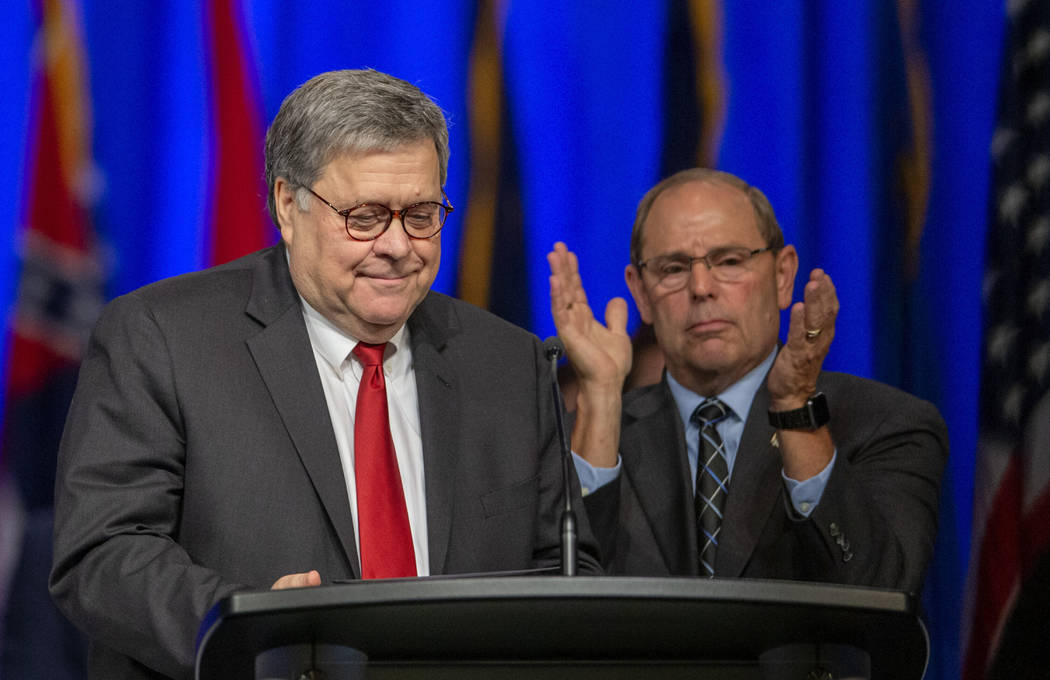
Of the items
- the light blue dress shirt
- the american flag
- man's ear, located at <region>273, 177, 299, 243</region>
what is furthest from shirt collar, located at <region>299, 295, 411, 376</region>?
the american flag

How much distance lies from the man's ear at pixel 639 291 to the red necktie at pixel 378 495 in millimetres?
917

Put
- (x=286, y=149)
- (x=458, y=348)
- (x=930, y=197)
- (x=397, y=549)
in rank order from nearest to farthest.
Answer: (x=397, y=549) → (x=286, y=149) → (x=458, y=348) → (x=930, y=197)

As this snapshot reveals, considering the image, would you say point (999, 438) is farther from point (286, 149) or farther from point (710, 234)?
point (286, 149)

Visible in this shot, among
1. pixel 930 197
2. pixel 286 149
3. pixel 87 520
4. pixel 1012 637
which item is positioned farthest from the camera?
pixel 930 197

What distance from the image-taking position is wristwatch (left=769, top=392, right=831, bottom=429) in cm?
216

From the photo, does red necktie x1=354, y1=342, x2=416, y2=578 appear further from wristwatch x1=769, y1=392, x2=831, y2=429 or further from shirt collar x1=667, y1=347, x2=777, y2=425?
shirt collar x1=667, y1=347, x2=777, y2=425

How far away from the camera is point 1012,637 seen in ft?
9.48

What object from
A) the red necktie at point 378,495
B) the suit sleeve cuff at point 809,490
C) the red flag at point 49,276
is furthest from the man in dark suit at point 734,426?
the red flag at point 49,276

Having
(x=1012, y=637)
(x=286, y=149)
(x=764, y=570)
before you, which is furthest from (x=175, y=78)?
(x=1012, y=637)

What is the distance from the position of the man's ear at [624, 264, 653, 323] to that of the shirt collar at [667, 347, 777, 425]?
19cm

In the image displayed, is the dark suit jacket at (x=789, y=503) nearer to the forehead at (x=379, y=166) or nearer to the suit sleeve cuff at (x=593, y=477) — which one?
the suit sleeve cuff at (x=593, y=477)

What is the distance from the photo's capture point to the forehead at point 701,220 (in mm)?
2621

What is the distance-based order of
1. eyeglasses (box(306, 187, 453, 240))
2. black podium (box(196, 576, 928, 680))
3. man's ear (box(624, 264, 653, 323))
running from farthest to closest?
man's ear (box(624, 264, 653, 323))
eyeglasses (box(306, 187, 453, 240))
black podium (box(196, 576, 928, 680))

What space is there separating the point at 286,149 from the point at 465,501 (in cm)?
64
